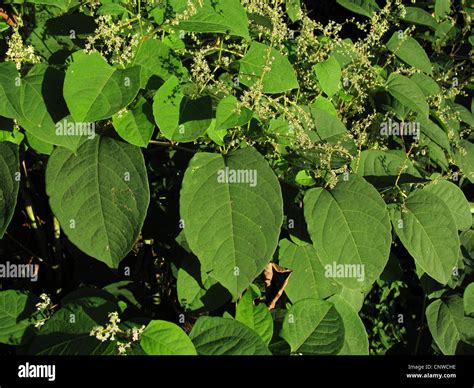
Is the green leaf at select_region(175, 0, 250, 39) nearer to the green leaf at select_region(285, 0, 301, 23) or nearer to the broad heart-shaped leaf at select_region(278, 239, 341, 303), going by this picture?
the green leaf at select_region(285, 0, 301, 23)

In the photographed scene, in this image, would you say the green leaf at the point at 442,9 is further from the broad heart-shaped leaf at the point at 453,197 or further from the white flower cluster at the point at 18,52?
the white flower cluster at the point at 18,52

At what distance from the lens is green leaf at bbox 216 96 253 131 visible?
1483 mm

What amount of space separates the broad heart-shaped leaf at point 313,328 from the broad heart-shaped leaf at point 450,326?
60 centimetres

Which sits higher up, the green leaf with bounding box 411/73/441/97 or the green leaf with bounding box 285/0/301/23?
the green leaf with bounding box 285/0/301/23

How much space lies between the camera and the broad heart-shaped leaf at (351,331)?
1787 millimetres

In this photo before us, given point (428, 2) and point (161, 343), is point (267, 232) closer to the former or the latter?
point (161, 343)

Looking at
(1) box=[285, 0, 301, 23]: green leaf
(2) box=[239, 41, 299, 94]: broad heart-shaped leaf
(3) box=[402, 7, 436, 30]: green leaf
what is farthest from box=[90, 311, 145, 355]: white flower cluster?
(3) box=[402, 7, 436, 30]: green leaf

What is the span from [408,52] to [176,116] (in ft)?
4.04

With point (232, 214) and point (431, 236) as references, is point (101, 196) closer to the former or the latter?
point (232, 214)

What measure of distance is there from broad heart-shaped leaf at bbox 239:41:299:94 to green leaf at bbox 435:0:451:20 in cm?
127

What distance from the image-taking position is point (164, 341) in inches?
55.9

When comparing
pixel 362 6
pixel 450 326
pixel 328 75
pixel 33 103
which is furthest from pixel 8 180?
pixel 362 6

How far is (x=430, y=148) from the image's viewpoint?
2.22 m

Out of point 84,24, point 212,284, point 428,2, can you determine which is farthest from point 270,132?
point 428,2
